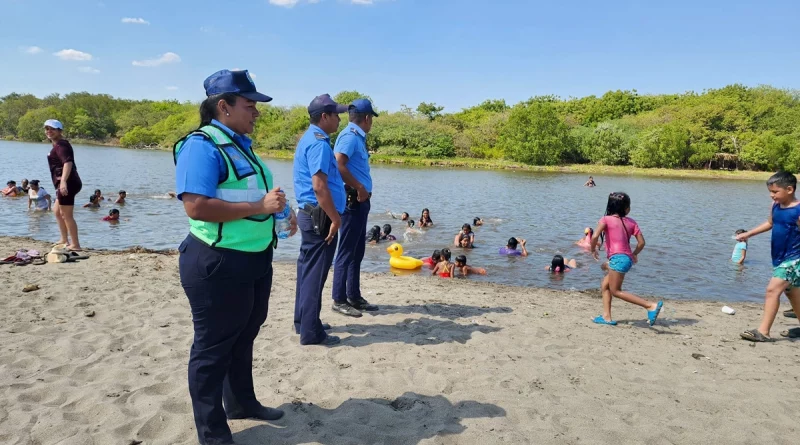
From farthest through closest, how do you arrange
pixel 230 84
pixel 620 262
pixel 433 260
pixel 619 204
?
pixel 433 260, pixel 620 262, pixel 619 204, pixel 230 84

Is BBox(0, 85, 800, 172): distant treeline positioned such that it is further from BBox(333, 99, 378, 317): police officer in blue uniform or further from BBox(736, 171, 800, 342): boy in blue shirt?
BBox(333, 99, 378, 317): police officer in blue uniform

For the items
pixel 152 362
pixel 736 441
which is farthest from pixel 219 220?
pixel 736 441

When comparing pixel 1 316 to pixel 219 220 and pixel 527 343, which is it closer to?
pixel 219 220

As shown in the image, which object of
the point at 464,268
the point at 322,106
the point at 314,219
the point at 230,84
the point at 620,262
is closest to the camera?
the point at 230,84

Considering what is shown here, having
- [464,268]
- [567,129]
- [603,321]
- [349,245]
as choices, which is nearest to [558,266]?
[464,268]

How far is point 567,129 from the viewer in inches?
2625

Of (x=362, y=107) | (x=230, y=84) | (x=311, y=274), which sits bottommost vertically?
(x=311, y=274)

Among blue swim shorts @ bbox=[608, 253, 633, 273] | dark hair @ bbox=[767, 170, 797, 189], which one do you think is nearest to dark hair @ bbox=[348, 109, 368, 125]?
blue swim shorts @ bbox=[608, 253, 633, 273]

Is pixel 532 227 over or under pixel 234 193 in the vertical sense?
under

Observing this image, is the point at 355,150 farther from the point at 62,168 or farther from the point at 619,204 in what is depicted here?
the point at 62,168

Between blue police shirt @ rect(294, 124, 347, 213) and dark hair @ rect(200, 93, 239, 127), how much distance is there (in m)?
1.70

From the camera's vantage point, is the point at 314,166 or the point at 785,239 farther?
the point at 785,239

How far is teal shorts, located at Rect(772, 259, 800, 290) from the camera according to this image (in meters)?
5.58

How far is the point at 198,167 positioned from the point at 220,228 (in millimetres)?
338
